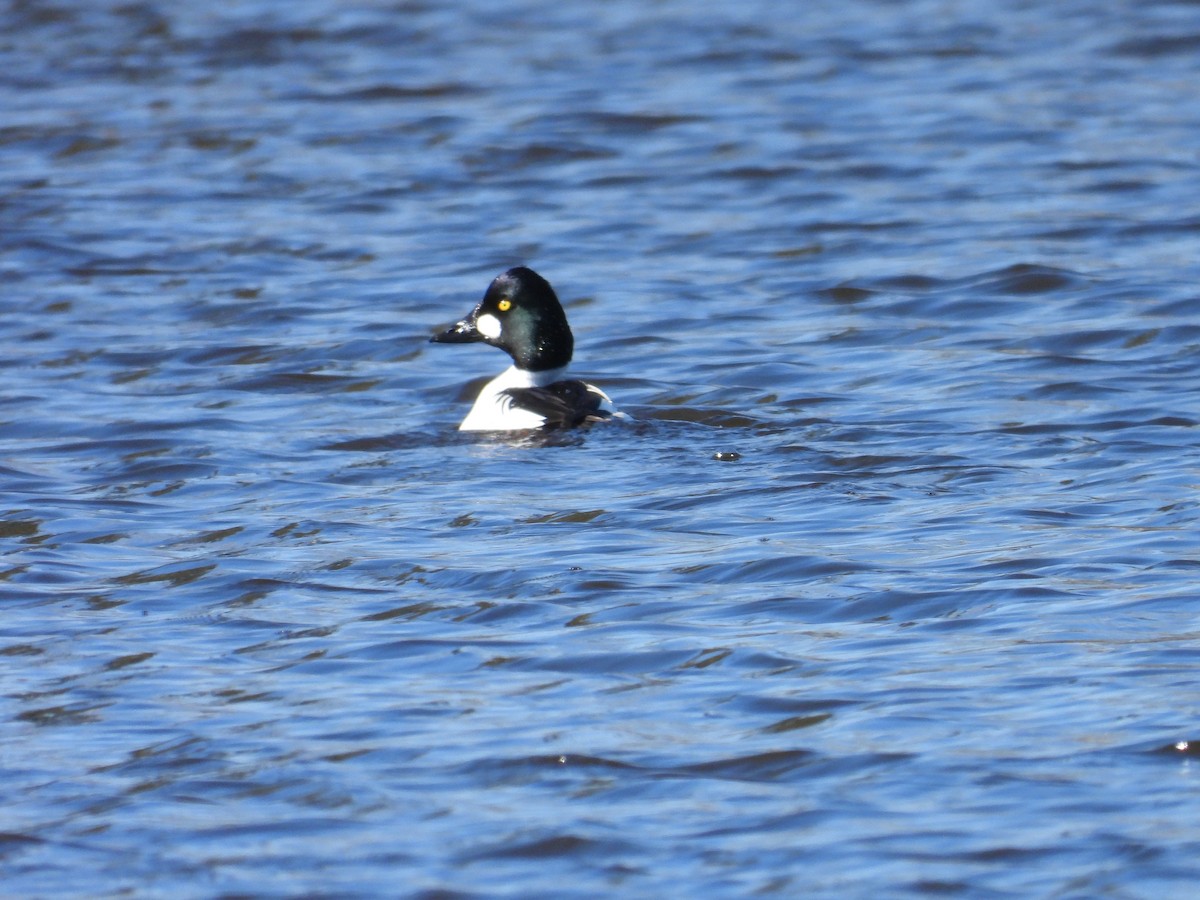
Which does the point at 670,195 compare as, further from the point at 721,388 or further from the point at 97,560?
the point at 97,560

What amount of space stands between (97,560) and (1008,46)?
1509cm

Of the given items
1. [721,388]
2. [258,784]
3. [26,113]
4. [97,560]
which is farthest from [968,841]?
[26,113]

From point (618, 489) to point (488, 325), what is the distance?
2.32 metres

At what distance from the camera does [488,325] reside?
442 inches

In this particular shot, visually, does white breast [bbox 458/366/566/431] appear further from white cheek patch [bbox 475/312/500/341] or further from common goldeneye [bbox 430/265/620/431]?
white cheek patch [bbox 475/312/500/341]

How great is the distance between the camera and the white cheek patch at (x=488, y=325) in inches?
441

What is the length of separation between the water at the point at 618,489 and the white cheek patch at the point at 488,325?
1.72 feet

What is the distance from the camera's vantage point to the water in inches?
216

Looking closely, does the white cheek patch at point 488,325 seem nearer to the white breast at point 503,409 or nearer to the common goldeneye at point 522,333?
the common goldeneye at point 522,333

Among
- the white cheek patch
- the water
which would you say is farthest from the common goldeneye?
the water

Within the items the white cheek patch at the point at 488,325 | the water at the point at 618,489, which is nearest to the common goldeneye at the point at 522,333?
the white cheek patch at the point at 488,325

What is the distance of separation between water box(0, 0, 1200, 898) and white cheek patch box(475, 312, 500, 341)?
52 cm

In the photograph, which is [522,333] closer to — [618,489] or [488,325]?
[488,325]

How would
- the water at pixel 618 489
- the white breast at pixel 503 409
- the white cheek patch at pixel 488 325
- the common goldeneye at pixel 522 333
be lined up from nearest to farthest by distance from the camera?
the water at pixel 618 489
the white breast at pixel 503 409
the common goldeneye at pixel 522 333
the white cheek patch at pixel 488 325
